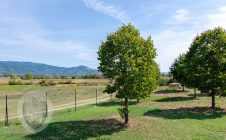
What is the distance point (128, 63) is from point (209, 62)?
17.2m

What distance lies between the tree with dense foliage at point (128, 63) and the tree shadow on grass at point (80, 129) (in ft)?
6.16

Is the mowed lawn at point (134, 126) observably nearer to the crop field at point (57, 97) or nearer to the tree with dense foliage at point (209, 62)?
the tree with dense foliage at point (209, 62)

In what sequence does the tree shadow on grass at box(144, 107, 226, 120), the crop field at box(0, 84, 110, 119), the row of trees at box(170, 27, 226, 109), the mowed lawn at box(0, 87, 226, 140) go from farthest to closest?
the crop field at box(0, 84, 110, 119) < the row of trees at box(170, 27, 226, 109) < the tree shadow on grass at box(144, 107, 226, 120) < the mowed lawn at box(0, 87, 226, 140)

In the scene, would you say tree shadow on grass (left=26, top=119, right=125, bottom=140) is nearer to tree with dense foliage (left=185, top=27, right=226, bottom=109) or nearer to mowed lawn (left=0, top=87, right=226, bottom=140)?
mowed lawn (left=0, top=87, right=226, bottom=140)

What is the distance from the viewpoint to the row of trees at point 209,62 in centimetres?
4684

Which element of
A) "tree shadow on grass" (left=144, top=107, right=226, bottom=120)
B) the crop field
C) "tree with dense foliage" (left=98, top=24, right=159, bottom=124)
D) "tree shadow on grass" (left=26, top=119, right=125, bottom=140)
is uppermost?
"tree with dense foliage" (left=98, top=24, right=159, bottom=124)

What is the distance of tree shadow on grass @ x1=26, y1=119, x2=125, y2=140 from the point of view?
30.8 m

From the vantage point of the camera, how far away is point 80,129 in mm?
33000

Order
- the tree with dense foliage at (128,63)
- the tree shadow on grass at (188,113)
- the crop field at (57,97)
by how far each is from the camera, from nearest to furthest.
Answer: the tree with dense foliage at (128,63) → the tree shadow on grass at (188,113) → the crop field at (57,97)

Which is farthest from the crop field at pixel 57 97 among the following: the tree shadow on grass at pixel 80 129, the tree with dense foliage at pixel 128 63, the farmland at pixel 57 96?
the tree with dense foliage at pixel 128 63

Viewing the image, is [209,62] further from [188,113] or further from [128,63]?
[128,63]

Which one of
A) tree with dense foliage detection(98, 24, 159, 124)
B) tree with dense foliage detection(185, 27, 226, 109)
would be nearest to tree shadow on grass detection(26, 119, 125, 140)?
tree with dense foliage detection(98, 24, 159, 124)

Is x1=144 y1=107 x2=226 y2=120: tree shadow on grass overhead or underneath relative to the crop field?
underneath

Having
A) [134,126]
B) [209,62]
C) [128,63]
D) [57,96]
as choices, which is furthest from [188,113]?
[57,96]
